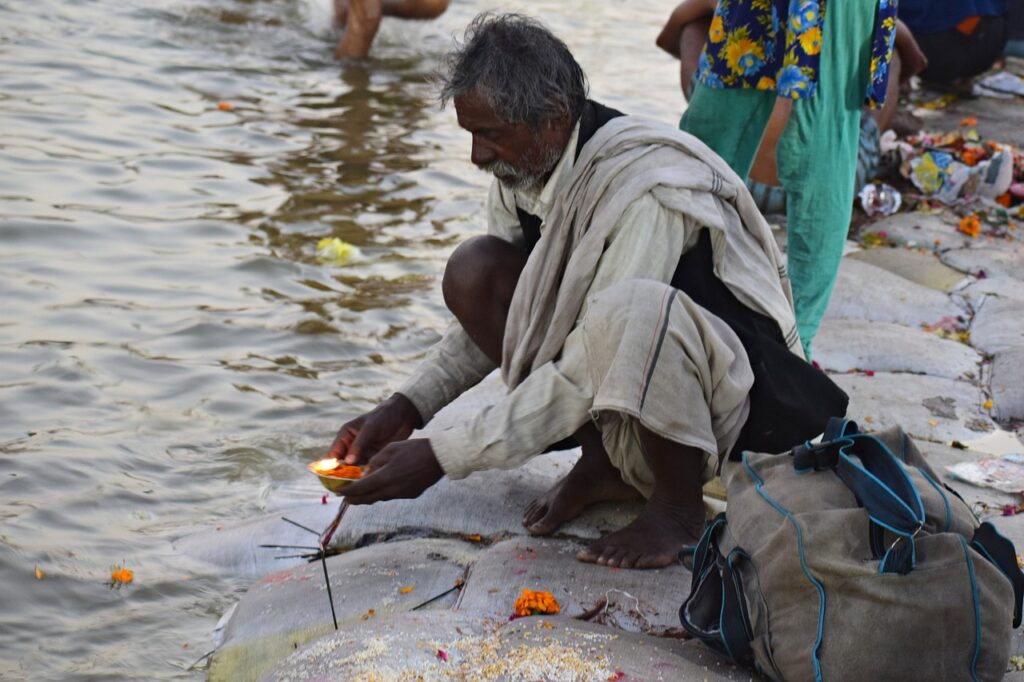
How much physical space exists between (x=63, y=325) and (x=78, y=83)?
346 cm

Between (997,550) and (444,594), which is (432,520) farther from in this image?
(997,550)

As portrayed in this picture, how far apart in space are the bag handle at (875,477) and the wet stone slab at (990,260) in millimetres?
3453

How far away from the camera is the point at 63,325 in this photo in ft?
15.1

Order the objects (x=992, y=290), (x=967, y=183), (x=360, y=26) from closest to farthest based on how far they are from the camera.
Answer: (x=992, y=290) → (x=967, y=183) → (x=360, y=26)

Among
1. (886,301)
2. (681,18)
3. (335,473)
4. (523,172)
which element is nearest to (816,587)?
(335,473)

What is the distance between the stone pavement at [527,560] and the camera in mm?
2230

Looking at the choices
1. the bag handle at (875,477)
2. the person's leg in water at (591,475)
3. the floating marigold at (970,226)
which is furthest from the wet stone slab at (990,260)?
the bag handle at (875,477)

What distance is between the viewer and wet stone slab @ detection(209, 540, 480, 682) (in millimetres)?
2629

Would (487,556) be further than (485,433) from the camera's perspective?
Yes

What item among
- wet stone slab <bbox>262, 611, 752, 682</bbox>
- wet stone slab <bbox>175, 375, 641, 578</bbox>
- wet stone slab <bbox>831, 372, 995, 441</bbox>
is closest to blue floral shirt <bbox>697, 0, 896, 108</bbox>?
wet stone slab <bbox>831, 372, 995, 441</bbox>

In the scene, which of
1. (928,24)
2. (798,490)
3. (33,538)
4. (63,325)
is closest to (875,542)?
(798,490)

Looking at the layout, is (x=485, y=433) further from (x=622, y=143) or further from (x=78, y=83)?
(x=78, y=83)

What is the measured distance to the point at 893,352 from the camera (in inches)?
173

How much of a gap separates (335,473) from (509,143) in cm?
82
